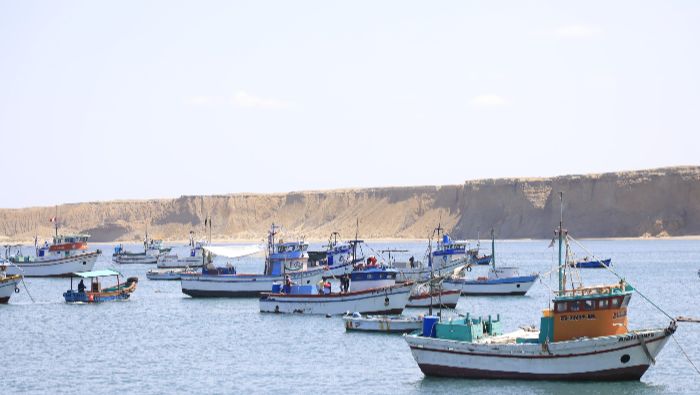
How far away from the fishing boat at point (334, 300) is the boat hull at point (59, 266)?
42.1 meters

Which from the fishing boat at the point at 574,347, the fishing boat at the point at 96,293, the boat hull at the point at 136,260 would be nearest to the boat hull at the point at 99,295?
the fishing boat at the point at 96,293

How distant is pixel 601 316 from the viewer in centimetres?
4012

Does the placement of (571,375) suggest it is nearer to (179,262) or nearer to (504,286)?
(504,286)

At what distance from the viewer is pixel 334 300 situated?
213 feet

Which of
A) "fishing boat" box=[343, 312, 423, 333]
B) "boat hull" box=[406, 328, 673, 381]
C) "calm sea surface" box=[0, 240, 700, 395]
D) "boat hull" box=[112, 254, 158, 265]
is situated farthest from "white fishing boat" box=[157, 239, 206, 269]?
"boat hull" box=[406, 328, 673, 381]

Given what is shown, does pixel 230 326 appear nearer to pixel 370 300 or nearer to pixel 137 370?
pixel 370 300

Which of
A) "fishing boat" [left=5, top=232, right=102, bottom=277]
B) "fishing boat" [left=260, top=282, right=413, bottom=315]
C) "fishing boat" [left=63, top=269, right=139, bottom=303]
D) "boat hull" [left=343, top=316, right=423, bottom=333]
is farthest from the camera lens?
"fishing boat" [left=5, top=232, right=102, bottom=277]

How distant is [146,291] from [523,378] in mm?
56640

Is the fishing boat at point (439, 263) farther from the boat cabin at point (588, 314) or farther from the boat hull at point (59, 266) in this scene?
the boat cabin at point (588, 314)

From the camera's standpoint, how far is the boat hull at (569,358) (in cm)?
3941

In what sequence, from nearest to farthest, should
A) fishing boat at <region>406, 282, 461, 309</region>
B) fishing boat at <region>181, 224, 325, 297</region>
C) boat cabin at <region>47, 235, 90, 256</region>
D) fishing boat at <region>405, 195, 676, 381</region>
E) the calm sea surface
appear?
fishing boat at <region>405, 195, 676, 381</region>, the calm sea surface, fishing boat at <region>406, 282, 461, 309</region>, fishing boat at <region>181, 224, 325, 297</region>, boat cabin at <region>47, 235, 90, 256</region>

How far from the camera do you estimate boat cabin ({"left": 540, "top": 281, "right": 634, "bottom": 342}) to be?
40.1 m

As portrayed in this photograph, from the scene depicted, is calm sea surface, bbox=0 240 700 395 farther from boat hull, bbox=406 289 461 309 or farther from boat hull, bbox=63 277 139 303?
boat hull, bbox=63 277 139 303

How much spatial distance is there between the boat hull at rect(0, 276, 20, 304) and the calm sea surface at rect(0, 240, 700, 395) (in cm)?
95
